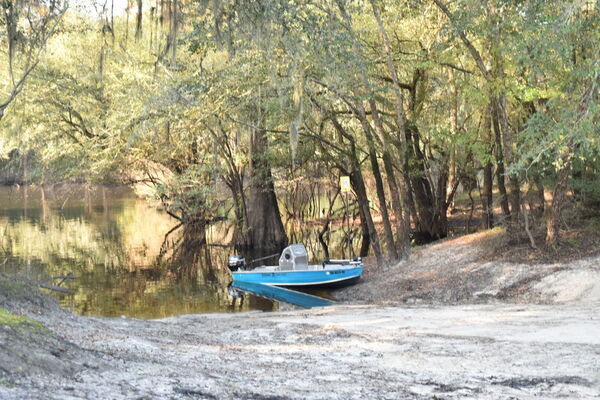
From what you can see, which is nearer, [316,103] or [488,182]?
[316,103]

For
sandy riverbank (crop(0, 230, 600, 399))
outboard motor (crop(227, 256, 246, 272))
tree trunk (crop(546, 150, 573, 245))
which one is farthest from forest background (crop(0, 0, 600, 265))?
outboard motor (crop(227, 256, 246, 272))

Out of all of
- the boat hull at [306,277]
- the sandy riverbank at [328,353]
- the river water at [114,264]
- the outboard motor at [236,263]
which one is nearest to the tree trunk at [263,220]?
the river water at [114,264]

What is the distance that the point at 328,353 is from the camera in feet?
31.4

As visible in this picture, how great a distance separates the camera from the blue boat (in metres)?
21.2

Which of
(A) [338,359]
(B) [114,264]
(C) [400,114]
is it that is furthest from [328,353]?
(B) [114,264]

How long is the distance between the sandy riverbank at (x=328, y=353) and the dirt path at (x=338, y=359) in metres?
0.02

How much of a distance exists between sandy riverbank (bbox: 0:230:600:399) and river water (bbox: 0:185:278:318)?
15.2ft

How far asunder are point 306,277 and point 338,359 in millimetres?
12562

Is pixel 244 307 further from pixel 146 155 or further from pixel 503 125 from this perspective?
pixel 146 155

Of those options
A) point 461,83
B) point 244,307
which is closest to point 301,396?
point 244,307

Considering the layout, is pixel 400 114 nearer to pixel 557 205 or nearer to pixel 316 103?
pixel 316 103

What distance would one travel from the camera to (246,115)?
23.2 meters

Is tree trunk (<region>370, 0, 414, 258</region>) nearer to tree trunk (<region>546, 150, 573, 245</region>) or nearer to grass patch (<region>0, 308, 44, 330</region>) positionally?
tree trunk (<region>546, 150, 573, 245</region>)

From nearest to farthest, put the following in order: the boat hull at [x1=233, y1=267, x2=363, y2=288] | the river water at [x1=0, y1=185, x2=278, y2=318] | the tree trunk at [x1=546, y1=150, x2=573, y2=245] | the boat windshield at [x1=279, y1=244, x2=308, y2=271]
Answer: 1. the tree trunk at [x1=546, y1=150, x2=573, y2=245]
2. the river water at [x1=0, y1=185, x2=278, y2=318]
3. the boat hull at [x1=233, y1=267, x2=363, y2=288]
4. the boat windshield at [x1=279, y1=244, x2=308, y2=271]
